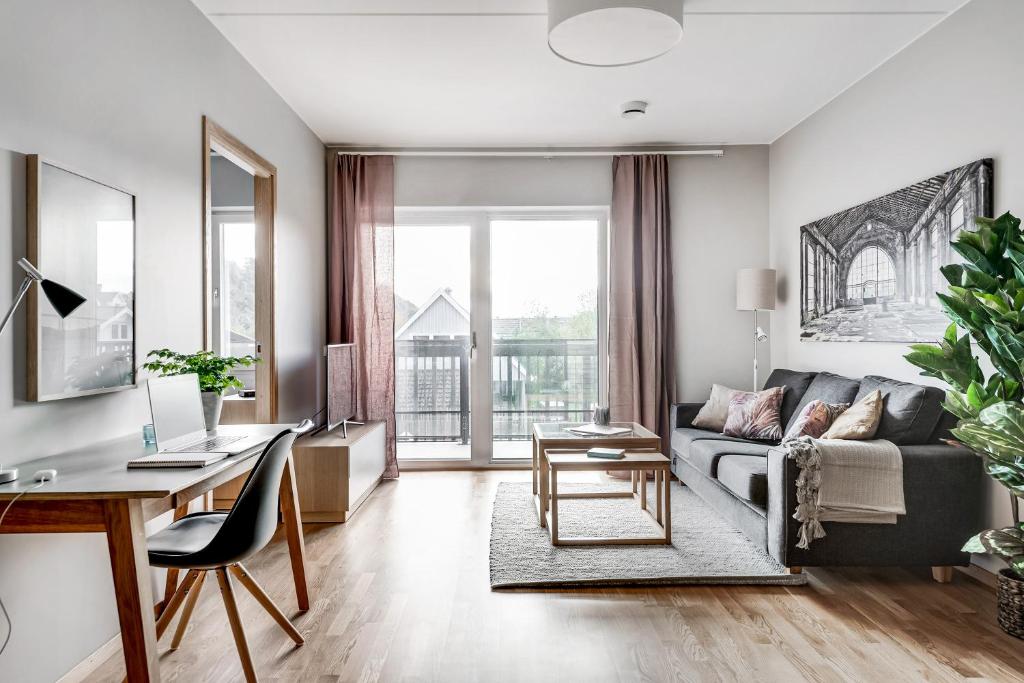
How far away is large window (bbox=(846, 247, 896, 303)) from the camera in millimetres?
3559

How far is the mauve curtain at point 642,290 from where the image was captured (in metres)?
4.99

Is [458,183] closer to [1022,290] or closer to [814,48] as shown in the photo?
[814,48]

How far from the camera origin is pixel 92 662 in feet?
7.02

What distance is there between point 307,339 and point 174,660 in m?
2.64

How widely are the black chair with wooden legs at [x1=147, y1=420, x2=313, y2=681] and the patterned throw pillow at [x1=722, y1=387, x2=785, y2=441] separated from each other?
3.02 m

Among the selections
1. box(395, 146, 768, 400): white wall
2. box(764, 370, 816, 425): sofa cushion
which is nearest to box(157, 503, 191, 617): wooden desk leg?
box(395, 146, 768, 400): white wall

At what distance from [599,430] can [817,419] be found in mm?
1193

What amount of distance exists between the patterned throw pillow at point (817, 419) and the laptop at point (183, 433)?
8.74 feet

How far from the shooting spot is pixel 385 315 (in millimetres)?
4984

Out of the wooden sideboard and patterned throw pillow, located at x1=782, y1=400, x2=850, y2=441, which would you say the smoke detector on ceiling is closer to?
patterned throw pillow, located at x1=782, y1=400, x2=850, y2=441

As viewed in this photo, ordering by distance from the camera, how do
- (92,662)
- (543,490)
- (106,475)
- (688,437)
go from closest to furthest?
(106,475), (92,662), (543,490), (688,437)

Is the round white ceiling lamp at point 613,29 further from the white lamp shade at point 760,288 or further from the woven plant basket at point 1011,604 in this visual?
the woven plant basket at point 1011,604

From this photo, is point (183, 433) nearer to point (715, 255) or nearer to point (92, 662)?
point (92, 662)

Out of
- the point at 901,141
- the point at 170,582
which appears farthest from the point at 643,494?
the point at 170,582
